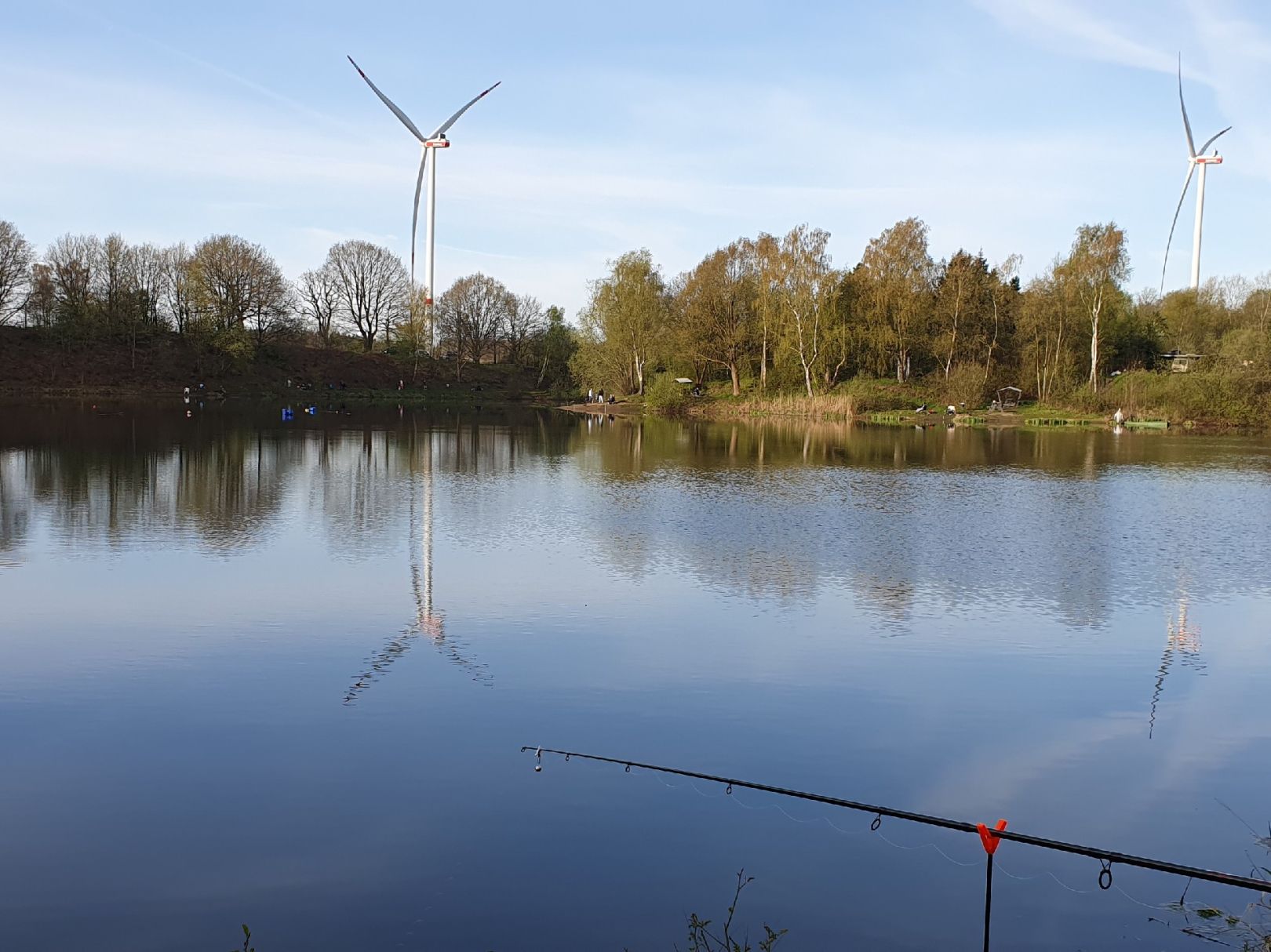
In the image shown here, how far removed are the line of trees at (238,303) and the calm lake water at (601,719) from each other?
71.1 m

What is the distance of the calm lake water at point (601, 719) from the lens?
21.7 feet

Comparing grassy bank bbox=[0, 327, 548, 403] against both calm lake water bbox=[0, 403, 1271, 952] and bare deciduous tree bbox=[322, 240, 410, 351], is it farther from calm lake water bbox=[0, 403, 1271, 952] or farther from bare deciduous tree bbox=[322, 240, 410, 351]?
calm lake water bbox=[0, 403, 1271, 952]

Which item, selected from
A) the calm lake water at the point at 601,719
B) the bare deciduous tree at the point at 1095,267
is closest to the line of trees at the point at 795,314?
the bare deciduous tree at the point at 1095,267

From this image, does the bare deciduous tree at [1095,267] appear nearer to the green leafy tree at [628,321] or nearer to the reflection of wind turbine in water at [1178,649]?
the green leafy tree at [628,321]

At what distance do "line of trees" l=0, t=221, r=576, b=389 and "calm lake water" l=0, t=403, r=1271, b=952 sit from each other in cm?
7109

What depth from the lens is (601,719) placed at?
992cm

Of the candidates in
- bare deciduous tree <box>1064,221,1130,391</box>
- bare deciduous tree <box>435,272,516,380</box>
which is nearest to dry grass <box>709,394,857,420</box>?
bare deciduous tree <box>1064,221,1130,391</box>

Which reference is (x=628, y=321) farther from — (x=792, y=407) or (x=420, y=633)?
(x=420, y=633)

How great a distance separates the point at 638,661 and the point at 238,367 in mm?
85874

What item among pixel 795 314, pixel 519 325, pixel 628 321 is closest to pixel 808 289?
pixel 795 314

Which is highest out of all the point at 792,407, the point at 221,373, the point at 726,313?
the point at 726,313

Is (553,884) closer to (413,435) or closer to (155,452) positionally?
(155,452)

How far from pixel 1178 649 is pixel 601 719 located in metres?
7.60

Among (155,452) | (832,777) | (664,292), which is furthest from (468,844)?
(664,292)
